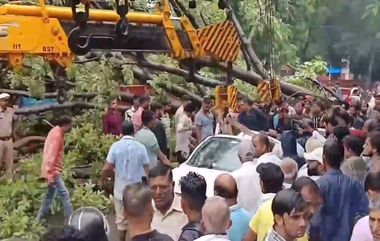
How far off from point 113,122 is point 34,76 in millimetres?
1888

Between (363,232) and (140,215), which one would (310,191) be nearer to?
(363,232)

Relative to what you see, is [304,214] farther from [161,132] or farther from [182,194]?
[161,132]

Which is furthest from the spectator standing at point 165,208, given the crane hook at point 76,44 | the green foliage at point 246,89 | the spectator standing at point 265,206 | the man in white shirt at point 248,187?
the green foliage at point 246,89

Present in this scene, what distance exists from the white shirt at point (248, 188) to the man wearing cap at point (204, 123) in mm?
7464

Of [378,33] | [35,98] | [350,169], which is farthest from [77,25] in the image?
[378,33]

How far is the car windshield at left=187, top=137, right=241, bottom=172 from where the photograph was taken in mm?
10461

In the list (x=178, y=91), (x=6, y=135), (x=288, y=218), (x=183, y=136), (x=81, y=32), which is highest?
(x=81, y=32)

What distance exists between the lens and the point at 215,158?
423 inches

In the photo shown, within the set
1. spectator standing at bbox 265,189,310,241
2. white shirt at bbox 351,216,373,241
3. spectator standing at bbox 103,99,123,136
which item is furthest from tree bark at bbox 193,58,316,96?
spectator standing at bbox 265,189,310,241

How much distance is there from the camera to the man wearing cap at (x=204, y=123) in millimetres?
14797

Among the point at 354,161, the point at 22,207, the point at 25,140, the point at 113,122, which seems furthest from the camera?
the point at 25,140

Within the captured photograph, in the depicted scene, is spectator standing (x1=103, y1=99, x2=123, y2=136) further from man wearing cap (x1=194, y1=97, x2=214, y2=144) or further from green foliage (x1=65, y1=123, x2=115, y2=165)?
man wearing cap (x1=194, y1=97, x2=214, y2=144)

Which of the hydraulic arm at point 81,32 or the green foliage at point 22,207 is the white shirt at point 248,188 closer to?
the hydraulic arm at point 81,32

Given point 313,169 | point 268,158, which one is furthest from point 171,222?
point 313,169
